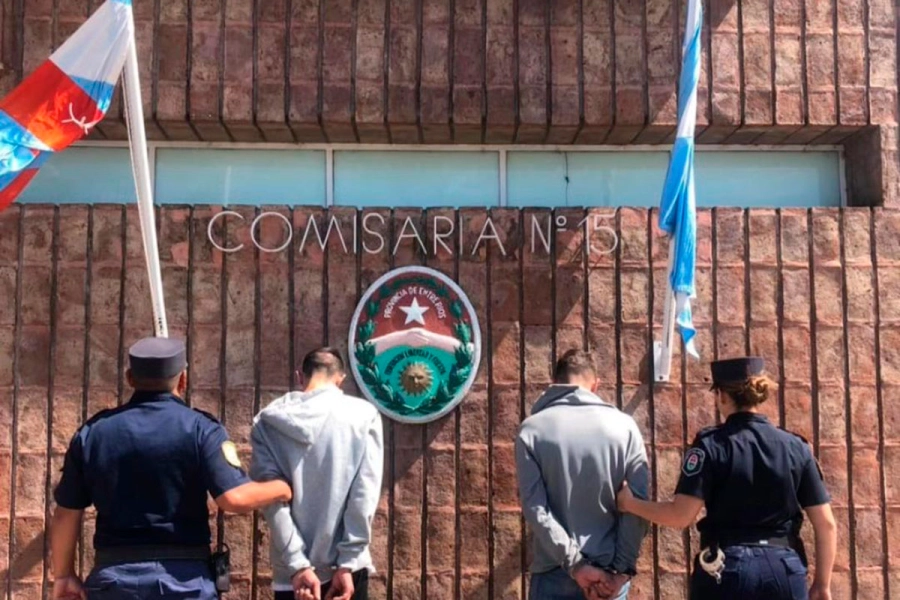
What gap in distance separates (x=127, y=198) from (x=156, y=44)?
2.94 feet

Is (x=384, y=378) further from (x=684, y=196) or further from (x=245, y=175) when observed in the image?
(x=684, y=196)

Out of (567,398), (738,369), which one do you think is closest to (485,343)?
(567,398)

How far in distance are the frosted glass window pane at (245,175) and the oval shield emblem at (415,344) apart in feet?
2.66

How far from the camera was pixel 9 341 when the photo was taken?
5.34 meters

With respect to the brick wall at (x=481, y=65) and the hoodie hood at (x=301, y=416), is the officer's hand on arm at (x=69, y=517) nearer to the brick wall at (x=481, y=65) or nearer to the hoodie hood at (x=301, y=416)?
the hoodie hood at (x=301, y=416)

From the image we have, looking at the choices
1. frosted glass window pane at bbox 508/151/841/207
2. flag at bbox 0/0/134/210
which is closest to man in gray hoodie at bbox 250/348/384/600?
flag at bbox 0/0/134/210

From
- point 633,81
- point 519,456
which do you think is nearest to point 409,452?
point 519,456

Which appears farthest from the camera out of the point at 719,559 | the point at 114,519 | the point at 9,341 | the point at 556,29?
the point at 556,29

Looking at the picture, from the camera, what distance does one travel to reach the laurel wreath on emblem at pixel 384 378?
5.36 m

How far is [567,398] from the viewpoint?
4.25 m

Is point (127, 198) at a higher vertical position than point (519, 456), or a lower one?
higher

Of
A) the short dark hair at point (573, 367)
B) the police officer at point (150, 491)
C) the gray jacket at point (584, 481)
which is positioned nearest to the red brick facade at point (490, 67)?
the short dark hair at point (573, 367)

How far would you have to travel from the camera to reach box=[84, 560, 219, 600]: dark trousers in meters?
3.69

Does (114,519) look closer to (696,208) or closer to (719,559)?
(719,559)
